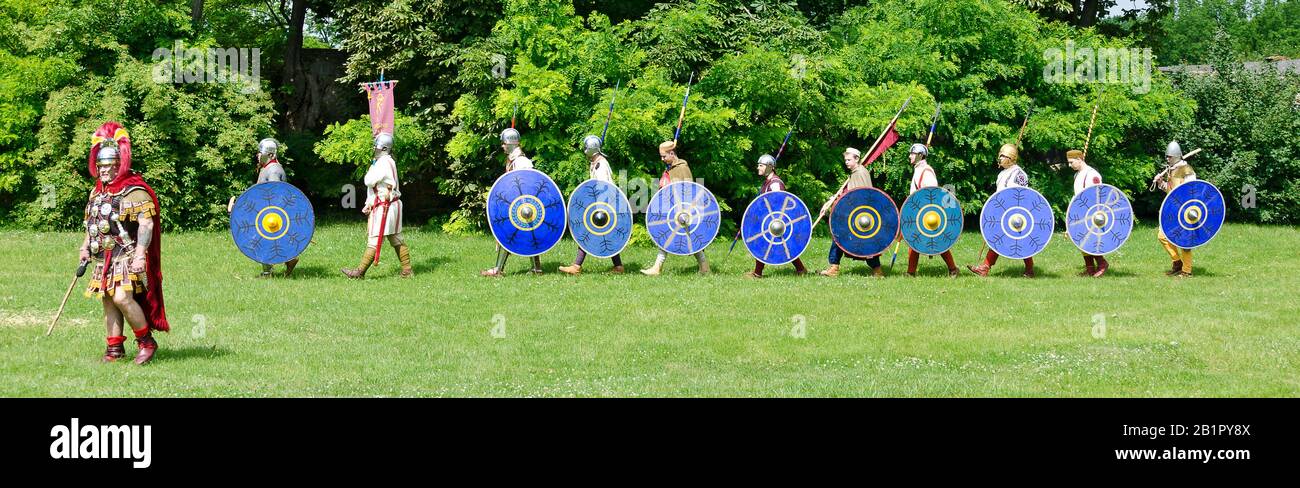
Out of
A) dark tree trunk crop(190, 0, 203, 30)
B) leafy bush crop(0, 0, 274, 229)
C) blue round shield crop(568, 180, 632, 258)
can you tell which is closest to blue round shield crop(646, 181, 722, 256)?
Answer: blue round shield crop(568, 180, 632, 258)

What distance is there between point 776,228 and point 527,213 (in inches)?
111

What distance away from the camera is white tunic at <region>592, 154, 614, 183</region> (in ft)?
46.0

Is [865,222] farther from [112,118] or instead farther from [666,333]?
[112,118]

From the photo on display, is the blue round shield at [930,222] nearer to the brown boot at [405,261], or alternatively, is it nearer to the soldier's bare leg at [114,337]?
the brown boot at [405,261]

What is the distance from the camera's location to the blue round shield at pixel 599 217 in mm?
14023

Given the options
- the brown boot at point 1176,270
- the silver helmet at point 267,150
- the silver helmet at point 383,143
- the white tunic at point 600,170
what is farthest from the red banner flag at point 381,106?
the brown boot at point 1176,270

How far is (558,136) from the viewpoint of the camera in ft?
58.7

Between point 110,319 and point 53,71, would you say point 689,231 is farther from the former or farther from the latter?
point 53,71

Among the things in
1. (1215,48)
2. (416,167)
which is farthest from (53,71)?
(1215,48)

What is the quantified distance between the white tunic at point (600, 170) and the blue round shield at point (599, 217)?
0.07 m

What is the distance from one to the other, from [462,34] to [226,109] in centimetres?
391

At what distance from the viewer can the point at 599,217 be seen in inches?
554
